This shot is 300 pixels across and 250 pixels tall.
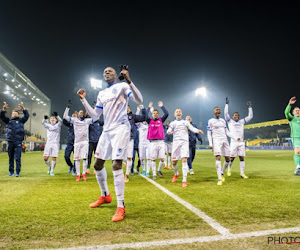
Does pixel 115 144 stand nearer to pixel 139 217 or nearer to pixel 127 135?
pixel 127 135

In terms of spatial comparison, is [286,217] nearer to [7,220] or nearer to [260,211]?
[260,211]

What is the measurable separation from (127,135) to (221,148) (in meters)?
4.81

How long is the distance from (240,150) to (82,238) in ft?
24.3

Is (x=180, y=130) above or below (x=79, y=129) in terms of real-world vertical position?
below

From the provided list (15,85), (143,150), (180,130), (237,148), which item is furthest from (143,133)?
(15,85)

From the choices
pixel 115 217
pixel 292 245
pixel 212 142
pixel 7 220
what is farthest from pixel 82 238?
pixel 212 142

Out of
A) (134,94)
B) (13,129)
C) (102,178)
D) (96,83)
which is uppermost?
(96,83)

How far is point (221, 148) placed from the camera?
8062mm

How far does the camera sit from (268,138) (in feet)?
233

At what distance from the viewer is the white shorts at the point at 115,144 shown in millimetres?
4043

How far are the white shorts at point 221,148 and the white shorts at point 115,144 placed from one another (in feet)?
14.2

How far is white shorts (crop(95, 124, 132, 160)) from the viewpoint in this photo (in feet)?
13.3

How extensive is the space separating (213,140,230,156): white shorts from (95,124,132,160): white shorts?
4.32 m

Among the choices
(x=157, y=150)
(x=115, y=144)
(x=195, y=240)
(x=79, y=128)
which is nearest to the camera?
(x=195, y=240)
